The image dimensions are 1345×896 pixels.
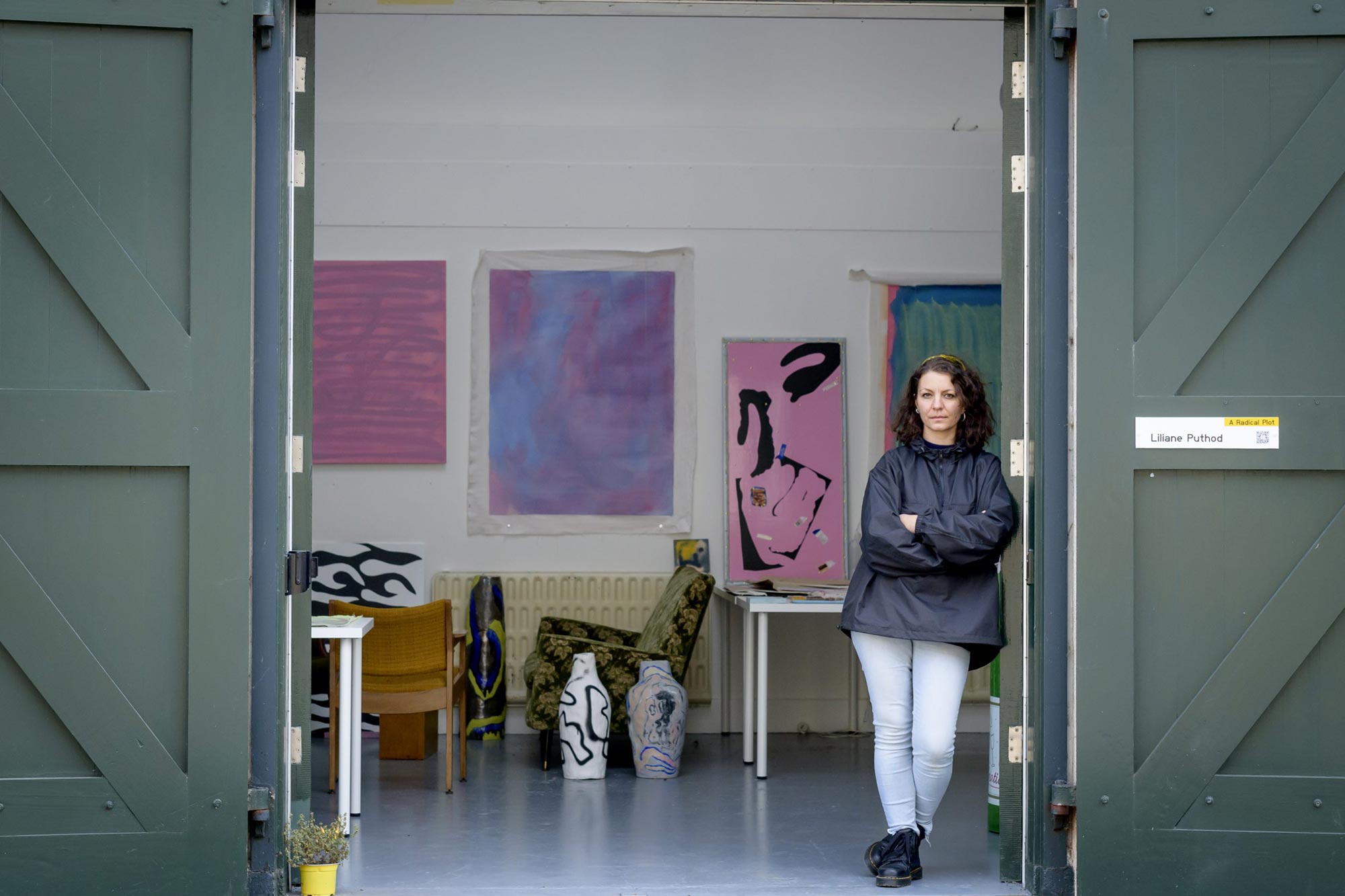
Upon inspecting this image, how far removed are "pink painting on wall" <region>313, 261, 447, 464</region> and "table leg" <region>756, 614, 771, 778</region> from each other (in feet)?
7.02

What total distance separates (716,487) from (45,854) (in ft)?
14.2

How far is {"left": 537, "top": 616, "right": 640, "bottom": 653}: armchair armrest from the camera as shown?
666cm

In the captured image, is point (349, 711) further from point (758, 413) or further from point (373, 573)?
point (758, 413)

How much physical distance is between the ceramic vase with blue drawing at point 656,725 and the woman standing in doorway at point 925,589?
2.04m

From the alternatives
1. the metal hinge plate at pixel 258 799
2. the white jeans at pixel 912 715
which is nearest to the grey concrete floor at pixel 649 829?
the white jeans at pixel 912 715

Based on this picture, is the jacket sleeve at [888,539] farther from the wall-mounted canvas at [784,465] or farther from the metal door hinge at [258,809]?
the wall-mounted canvas at [784,465]

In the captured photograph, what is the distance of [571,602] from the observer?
716 cm

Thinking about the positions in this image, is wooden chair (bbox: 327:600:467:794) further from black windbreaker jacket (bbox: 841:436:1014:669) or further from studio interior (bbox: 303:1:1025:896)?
black windbreaker jacket (bbox: 841:436:1014:669)

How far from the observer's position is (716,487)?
23.7 feet

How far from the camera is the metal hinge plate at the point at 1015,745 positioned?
A: 12.1 feet

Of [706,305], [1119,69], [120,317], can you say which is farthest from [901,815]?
[706,305]

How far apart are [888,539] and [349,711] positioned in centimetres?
216

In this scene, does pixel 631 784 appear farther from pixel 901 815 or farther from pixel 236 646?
pixel 236 646

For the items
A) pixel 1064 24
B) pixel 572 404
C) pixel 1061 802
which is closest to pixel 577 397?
pixel 572 404
